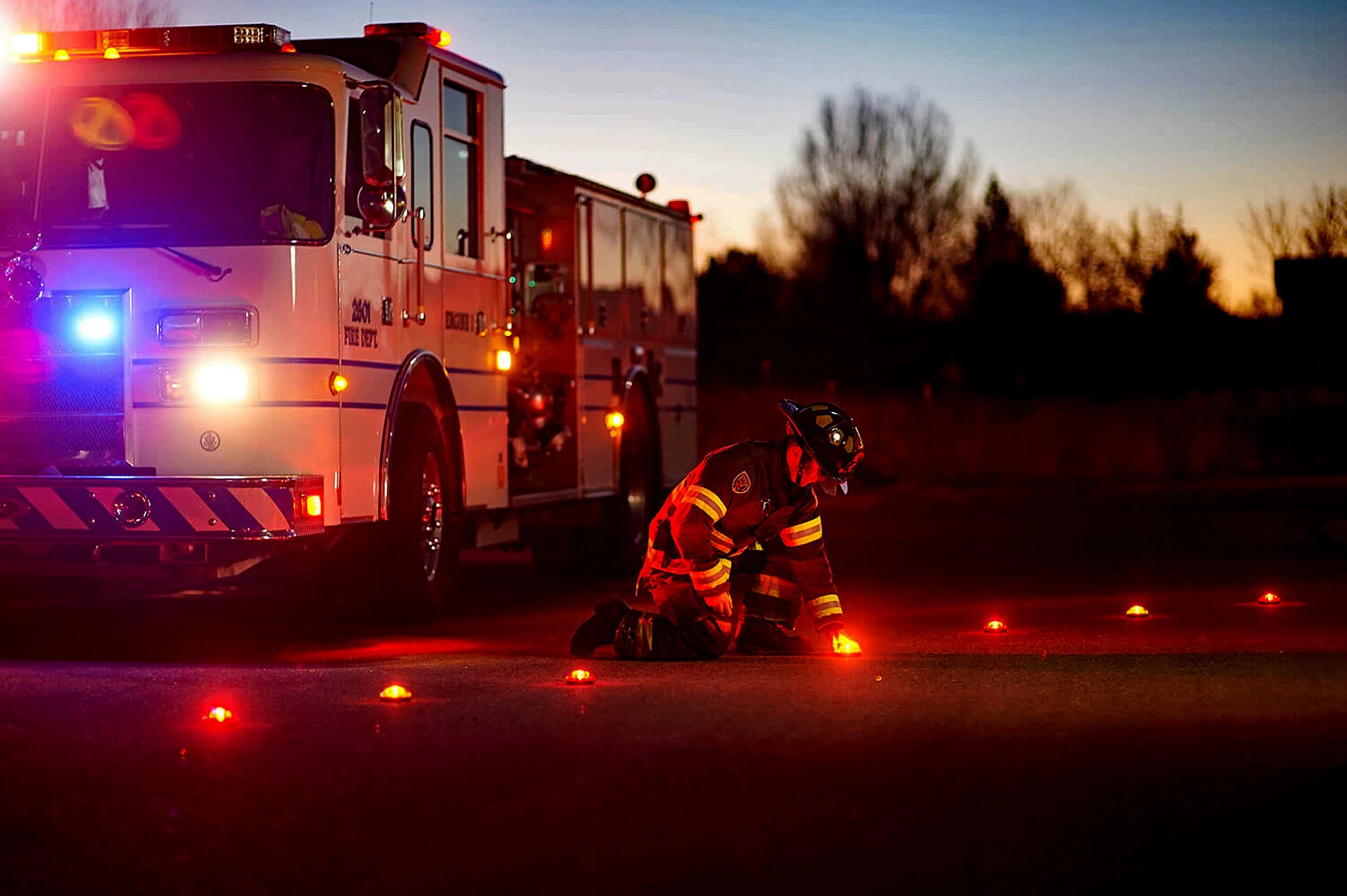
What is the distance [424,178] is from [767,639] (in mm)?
3905

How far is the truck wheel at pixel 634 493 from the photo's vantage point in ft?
57.4

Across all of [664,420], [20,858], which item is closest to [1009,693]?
[20,858]

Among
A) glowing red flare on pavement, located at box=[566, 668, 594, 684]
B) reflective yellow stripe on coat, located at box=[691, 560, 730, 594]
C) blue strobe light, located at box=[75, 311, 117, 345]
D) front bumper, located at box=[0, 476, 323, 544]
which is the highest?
blue strobe light, located at box=[75, 311, 117, 345]

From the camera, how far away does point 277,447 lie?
37.4 ft

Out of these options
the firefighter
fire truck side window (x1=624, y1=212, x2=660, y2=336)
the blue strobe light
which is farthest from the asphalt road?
fire truck side window (x1=624, y1=212, x2=660, y2=336)

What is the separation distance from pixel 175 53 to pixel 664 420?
777cm

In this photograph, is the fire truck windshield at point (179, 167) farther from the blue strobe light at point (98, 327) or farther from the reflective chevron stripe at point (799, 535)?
the reflective chevron stripe at point (799, 535)

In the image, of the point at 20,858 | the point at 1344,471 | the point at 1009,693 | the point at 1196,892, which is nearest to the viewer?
the point at 1196,892

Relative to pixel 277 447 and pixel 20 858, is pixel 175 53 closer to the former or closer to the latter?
pixel 277 447

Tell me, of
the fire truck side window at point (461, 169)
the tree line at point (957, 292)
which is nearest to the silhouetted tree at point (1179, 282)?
the tree line at point (957, 292)

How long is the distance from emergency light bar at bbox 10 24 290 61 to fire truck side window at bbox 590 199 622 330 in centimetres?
503

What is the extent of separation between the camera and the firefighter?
10.4 m

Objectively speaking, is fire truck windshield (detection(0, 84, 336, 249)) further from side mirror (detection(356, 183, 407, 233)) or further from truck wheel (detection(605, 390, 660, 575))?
truck wheel (detection(605, 390, 660, 575))

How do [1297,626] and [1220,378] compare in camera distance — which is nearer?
[1297,626]
